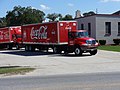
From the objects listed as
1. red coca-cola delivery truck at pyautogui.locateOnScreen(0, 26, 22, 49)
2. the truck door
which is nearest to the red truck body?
the truck door

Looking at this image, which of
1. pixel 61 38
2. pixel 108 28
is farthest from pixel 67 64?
Answer: pixel 108 28

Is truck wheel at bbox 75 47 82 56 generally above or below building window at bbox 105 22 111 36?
below

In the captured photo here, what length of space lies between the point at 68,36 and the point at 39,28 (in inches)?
225

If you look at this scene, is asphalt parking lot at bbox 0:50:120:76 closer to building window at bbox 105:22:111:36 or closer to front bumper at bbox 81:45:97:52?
front bumper at bbox 81:45:97:52

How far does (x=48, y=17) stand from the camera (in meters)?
107

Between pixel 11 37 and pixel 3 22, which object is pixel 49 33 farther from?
pixel 3 22

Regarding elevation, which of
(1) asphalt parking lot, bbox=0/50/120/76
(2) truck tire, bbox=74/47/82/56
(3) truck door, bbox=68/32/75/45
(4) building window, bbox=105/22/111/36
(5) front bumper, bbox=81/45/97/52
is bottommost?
(1) asphalt parking lot, bbox=0/50/120/76

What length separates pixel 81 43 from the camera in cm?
3025

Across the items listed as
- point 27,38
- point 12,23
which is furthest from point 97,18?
point 12,23

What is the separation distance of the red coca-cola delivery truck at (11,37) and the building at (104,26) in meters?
10.8

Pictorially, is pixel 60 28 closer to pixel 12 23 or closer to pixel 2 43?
pixel 2 43

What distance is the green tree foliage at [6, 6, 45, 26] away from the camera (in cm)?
9363

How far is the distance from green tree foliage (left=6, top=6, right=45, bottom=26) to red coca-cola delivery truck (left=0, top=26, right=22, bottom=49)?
1699 inches

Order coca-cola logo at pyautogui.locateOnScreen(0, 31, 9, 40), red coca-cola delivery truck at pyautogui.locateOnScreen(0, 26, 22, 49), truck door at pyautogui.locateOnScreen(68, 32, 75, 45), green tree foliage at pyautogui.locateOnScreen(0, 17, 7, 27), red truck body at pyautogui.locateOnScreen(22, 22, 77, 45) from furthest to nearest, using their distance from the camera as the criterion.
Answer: green tree foliage at pyautogui.locateOnScreen(0, 17, 7, 27) → coca-cola logo at pyautogui.locateOnScreen(0, 31, 9, 40) → red coca-cola delivery truck at pyautogui.locateOnScreen(0, 26, 22, 49) → red truck body at pyautogui.locateOnScreen(22, 22, 77, 45) → truck door at pyautogui.locateOnScreen(68, 32, 75, 45)
